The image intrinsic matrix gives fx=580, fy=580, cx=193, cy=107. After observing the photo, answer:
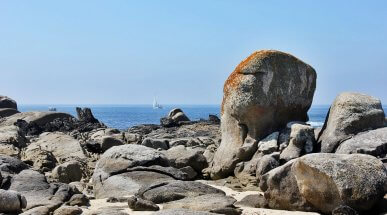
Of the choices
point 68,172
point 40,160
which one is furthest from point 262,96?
point 40,160

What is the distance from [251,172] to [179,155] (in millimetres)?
3234

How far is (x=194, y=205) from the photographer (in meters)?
12.3

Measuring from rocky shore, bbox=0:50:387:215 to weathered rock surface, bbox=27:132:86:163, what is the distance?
0.09m

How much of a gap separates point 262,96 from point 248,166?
8.63ft

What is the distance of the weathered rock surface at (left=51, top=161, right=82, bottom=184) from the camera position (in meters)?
18.8

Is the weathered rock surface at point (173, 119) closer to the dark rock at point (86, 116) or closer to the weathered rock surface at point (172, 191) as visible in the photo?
the dark rock at point (86, 116)

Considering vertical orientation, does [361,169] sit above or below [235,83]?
below

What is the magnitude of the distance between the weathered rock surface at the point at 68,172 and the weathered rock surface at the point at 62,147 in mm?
3573

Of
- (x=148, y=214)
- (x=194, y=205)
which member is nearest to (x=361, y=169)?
(x=194, y=205)

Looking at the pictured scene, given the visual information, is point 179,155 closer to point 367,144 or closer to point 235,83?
point 235,83

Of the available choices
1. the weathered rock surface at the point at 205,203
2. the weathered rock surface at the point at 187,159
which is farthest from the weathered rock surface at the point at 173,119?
the weathered rock surface at the point at 205,203

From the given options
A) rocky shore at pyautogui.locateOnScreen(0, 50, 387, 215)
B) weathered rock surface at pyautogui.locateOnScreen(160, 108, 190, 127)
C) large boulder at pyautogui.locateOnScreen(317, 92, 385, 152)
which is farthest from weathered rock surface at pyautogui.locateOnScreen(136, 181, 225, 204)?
weathered rock surface at pyautogui.locateOnScreen(160, 108, 190, 127)

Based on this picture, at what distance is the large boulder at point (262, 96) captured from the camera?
64.7 ft

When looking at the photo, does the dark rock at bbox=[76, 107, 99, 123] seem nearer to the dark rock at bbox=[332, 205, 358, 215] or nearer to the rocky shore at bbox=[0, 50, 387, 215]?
the rocky shore at bbox=[0, 50, 387, 215]
